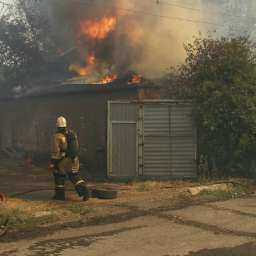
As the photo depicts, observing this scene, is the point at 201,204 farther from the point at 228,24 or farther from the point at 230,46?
the point at 228,24

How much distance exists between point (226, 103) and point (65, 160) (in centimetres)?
511

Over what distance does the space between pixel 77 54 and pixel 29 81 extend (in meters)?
3.73

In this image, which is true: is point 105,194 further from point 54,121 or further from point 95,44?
point 95,44

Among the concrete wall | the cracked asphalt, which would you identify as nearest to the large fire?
the concrete wall

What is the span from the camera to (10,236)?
23.1ft

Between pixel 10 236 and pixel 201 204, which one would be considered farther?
pixel 201 204

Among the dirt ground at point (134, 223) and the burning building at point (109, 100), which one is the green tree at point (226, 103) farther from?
the dirt ground at point (134, 223)

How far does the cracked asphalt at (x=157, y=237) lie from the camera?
6.24 meters

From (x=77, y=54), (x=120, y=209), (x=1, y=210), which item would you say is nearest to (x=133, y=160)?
(x=120, y=209)

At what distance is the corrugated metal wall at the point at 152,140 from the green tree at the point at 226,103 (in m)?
0.44

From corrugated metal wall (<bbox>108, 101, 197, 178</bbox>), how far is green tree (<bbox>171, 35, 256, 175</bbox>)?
44cm

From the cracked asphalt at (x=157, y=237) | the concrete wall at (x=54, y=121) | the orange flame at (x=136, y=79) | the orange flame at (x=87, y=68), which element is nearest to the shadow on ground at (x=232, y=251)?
the cracked asphalt at (x=157, y=237)

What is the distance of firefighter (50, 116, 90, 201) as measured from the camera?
970 cm

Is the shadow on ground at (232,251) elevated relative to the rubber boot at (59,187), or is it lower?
lower
